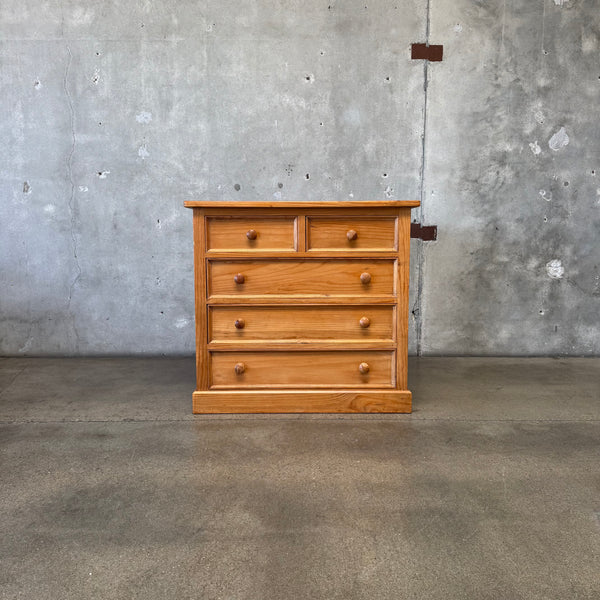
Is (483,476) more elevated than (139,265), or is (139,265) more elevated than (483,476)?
(139,265)

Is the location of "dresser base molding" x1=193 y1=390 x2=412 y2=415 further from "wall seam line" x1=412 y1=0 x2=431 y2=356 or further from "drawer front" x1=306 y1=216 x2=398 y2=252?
"wall seam line" x1=412 y1=0 x2=431 y2=356

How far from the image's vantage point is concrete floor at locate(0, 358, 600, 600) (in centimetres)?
133

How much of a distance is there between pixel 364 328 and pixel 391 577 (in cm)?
133

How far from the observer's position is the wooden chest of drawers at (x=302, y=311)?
247cm

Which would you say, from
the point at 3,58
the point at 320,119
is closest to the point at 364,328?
the point at 320,119

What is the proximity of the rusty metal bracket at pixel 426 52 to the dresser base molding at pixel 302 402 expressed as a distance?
2.25 metres

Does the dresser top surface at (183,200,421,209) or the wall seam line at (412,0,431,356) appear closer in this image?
the dresser top surface at (183,200,421,209)

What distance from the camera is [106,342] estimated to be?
11.7ft

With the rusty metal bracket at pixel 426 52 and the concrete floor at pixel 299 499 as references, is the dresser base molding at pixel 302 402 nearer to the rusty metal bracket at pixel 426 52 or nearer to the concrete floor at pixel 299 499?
the concrete floor at pixel 299 499

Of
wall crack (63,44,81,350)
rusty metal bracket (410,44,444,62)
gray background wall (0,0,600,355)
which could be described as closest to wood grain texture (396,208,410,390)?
gray background wall (0,0,600,355)

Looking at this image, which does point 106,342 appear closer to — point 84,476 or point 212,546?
point 84,476

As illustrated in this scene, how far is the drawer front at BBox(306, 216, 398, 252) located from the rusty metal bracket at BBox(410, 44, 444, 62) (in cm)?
157

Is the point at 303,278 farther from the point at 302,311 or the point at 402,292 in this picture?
the point at 402,292

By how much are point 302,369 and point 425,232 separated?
1.54m
